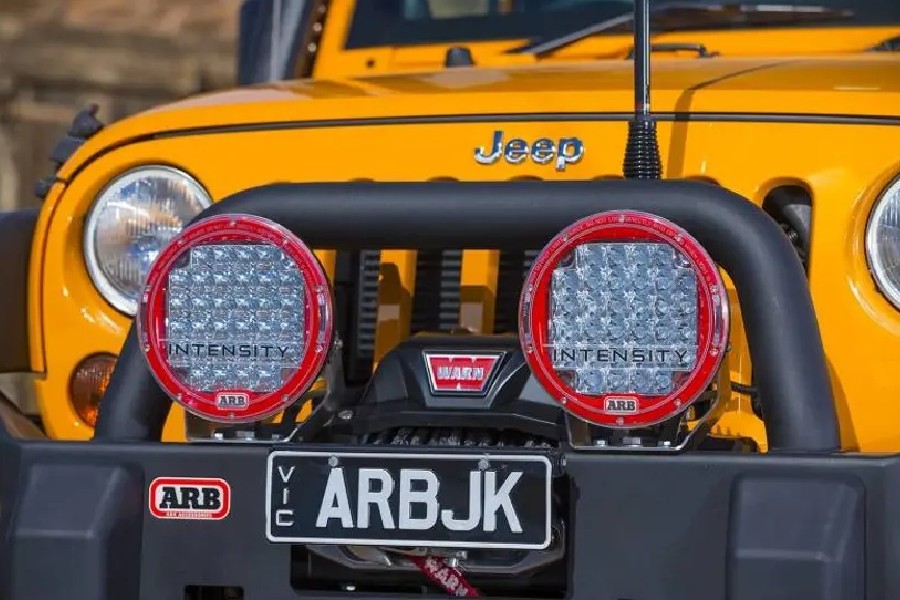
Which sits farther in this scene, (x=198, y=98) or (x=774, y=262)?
(x=198, y=98)

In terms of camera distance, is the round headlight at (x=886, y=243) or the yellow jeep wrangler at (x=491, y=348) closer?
the yellow jeep wrangler at (x=491, y=348)

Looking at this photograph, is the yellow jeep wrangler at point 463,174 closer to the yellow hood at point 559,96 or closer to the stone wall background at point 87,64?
the yellow hood at point 559,96

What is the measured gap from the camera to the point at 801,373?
252 cm

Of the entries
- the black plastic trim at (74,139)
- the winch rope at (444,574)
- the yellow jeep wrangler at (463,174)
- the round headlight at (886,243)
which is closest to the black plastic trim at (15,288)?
the yellow jeep wrangler at (463,174)

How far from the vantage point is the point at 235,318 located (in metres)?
2.63

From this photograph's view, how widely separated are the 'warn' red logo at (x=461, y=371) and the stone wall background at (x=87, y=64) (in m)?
8.76

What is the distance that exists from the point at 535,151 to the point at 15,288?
3.28ft

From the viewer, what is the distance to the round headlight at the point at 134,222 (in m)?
3.15

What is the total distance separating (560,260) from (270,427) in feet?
1.86

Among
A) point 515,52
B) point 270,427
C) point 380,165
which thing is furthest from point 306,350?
point 515,52

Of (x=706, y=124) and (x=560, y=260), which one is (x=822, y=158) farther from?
(x=560, y=260)

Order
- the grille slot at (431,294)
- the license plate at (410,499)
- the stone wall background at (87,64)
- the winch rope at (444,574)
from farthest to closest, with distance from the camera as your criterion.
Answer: the stone wall background at (87,64) < the grille slot at (431,294) < the winch rope at (444,574) < the license plate at (410,499)

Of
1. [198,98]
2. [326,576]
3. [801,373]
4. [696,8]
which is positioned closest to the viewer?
[801,373]

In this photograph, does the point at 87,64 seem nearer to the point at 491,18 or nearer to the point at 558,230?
the point at 491,18
